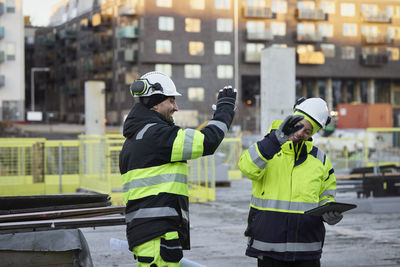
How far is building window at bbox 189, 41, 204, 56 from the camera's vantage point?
74.5 metres

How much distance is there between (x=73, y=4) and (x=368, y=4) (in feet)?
133

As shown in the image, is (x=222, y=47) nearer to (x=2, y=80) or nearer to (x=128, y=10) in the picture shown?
(x=128, y=10)

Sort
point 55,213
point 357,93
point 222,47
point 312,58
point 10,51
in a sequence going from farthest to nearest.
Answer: point 357,93
point 312,58
point 222,47
point 10,51
point 55,213

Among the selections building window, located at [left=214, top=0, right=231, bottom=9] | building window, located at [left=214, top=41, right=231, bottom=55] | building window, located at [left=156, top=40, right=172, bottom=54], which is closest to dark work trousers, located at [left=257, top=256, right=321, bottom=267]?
building window, located at [left=156, top=40, right=172, bottom=54]

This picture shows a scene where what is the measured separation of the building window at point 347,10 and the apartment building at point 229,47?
0.41 ft

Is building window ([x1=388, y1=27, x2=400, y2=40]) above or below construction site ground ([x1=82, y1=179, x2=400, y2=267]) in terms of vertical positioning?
above

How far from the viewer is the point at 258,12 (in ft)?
256

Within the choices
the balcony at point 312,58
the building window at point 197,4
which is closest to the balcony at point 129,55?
the building window at point 197,4

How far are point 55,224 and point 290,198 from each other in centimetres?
200

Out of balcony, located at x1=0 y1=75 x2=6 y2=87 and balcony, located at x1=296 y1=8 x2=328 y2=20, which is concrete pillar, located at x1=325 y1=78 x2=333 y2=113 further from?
balcony, located at x1=0 y1=75 x2=6 y2=87

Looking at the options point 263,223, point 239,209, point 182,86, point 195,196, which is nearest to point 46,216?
point 263,223

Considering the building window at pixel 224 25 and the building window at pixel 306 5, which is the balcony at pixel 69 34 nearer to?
the building window at pixel 224 25

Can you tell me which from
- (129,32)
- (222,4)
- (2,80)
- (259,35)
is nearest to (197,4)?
(222,4)

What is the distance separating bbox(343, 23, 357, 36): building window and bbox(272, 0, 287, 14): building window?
27.6ft
